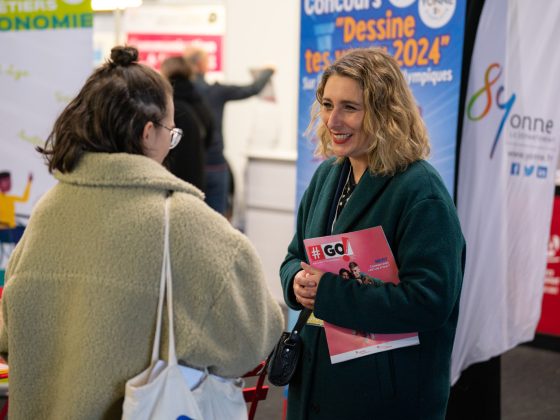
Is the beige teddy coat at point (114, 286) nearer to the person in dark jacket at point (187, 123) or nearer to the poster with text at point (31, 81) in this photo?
the poster with text at point (31, 81)

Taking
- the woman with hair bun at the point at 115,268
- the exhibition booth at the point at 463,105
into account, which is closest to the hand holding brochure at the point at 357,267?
the woman with hair bun at the point at 115,268

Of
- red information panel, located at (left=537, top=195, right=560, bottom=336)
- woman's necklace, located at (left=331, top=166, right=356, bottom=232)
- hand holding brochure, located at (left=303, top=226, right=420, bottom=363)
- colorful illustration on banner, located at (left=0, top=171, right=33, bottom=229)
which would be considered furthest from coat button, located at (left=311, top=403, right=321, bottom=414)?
red information panel, located at (left=537, top=195, right=560, bottom=336)

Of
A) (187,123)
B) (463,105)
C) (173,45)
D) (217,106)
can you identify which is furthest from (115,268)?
(173,45)

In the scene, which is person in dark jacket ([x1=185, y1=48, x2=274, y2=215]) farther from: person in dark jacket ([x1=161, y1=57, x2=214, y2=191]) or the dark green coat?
the dark green coat

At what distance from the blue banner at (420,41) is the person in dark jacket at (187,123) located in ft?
5.19

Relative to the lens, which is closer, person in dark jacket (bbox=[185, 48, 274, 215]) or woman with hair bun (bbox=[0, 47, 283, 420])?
woman with hair bun (bbox=[0, 47, 283, 420])

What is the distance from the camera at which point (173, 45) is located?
773 centimetres

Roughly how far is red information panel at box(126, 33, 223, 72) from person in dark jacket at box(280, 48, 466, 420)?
5.96 meters

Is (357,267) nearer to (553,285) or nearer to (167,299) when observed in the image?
(167,299)

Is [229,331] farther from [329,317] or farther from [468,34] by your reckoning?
[468,34]

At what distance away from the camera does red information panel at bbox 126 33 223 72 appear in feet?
25.2

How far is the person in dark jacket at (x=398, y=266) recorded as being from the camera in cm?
172

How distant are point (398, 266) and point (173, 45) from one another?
249 inches

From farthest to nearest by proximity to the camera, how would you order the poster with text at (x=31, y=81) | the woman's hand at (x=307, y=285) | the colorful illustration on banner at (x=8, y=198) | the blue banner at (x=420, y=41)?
the colorful illustration on banner at (x=8, y=198) < the poster with text at (x=31, y=81) < the blue banner at (x=420, y=41) < the woman's hand at (x=307, y=285)
